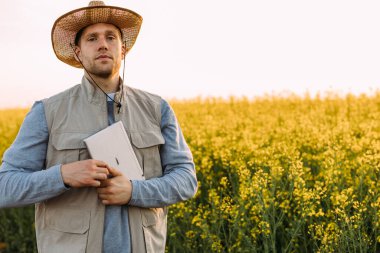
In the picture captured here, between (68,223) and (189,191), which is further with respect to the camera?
(189,191)

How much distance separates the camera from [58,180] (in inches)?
91.4

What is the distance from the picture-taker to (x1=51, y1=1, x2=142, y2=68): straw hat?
8.57 feet

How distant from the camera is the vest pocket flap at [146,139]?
100 inches

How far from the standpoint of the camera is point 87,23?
8.71 ft

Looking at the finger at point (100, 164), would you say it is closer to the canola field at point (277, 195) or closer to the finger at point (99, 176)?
the finger at point (99, 176)

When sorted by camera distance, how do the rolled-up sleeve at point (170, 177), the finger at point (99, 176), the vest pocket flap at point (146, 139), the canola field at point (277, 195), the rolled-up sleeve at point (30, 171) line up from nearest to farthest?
the finger at point (99, 176) → the rolled-up sleeve at point (30, 171) → the rolled-up sleeve at point (170, 177) → the vest pocket flap at point (146, 139) → the canola field at point (277, 195)

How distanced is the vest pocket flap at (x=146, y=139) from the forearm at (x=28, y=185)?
38 centimetres

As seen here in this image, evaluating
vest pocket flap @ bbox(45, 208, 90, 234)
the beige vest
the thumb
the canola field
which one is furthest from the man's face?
the canola field

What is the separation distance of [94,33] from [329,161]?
6.97 ft

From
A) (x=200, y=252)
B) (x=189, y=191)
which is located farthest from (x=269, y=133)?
(x=189, y=191)

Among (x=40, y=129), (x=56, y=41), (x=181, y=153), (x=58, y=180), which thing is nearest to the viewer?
(x=58, y=180)

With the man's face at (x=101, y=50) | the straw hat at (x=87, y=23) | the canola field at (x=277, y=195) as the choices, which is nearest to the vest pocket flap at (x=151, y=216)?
the man's face at (x=101, y=50)

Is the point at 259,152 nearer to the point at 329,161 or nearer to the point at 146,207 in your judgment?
the point at 329,161

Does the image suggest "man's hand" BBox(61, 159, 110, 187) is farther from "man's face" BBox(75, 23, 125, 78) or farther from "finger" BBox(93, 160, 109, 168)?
"man's face" BBox(75, 23, 125, 78)
